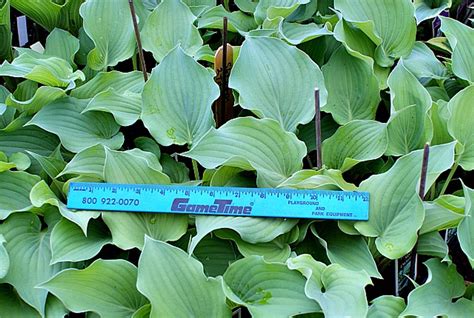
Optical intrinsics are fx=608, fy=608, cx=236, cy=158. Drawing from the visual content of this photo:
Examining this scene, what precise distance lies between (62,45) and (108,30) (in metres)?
0.14

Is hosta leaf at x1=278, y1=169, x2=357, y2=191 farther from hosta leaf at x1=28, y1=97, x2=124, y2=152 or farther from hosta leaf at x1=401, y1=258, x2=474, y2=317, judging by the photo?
hosta leaf at x1=28, y1=97, x2=124, y2=152

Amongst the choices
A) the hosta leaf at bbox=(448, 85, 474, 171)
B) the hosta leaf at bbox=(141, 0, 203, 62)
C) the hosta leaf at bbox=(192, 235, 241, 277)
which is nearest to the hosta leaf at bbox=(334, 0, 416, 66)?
the hosta leaf at bbox=(448, 85, 474, 171)

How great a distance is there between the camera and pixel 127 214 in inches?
44.3

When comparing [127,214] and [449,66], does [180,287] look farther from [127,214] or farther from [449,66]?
[449,66]

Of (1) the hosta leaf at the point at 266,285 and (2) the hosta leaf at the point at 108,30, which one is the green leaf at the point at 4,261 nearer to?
(1) the hosta leaf at the point at 266,285

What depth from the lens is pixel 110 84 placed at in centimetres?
141

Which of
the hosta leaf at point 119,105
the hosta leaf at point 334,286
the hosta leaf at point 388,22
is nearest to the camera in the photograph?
the hosta leaf at point 334,286

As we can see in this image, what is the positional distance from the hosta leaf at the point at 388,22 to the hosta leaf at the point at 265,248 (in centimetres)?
55

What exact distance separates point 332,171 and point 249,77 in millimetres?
275

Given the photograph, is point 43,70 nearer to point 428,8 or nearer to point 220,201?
point 220,201

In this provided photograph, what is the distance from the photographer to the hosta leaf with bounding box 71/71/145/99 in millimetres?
1385

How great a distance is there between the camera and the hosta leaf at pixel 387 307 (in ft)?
3.35

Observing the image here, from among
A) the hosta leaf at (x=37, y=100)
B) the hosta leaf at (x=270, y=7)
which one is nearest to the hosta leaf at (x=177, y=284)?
the hosta leaf at (x=37, y=100)

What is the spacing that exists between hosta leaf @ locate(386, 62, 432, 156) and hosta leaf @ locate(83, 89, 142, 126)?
21.2 inches
